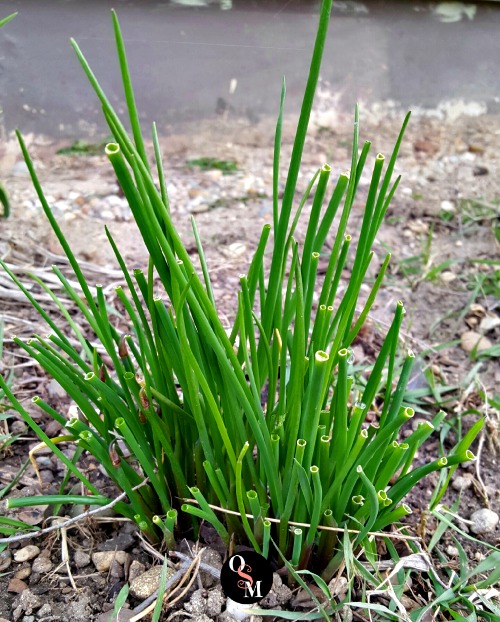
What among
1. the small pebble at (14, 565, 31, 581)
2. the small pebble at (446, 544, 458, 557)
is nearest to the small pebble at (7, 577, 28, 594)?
the small pebble at (14, 565, 31, 581)

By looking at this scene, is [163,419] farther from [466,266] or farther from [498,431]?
[466,266]

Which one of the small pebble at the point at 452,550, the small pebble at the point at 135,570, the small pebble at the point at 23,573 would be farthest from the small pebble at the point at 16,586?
the small pebble at the point at 452,550

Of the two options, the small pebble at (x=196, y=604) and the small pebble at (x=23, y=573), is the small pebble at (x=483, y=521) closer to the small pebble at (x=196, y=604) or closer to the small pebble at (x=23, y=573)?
the small pebble at (x=196, y=604)

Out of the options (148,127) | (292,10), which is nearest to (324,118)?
(292,10)

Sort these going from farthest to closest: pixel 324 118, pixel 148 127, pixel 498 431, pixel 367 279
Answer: pixel 324 118 → pixel 148 127 → pixel 367 279 → pixel 498 431

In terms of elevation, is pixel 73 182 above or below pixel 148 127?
Result: below
